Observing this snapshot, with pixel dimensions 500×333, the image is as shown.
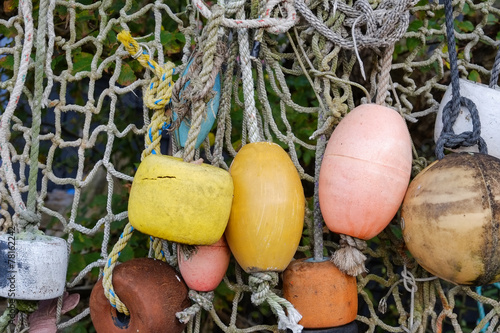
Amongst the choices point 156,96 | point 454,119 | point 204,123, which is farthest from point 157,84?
point 454,119

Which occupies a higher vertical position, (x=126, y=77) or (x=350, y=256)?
(x=126, y=77)

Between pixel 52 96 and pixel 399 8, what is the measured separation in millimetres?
1321

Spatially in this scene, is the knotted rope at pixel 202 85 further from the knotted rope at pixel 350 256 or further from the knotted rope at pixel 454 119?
the knotted rope at pixel 454 119

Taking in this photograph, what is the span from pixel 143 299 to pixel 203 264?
13cm

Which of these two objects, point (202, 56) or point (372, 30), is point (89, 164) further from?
point (372, 30)

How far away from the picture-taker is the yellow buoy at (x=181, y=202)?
2.73 ft

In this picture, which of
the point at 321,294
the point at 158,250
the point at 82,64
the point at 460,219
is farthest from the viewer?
the point at 82,64

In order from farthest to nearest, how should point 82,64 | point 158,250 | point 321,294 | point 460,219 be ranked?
point 82,64 < point 158,250 < point 321,294 < point 460,219

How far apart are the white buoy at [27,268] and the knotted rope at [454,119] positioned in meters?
0.81

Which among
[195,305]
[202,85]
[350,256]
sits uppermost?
[202,85]

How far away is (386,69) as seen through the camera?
103 centimetres

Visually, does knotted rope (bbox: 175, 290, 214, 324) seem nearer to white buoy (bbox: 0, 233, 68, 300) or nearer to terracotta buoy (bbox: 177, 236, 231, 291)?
terracotta buoy (bbox: 177, 236, 231, 291)

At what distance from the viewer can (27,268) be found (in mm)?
942

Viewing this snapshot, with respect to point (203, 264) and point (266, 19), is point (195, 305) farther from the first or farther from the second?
point (266, 19)
